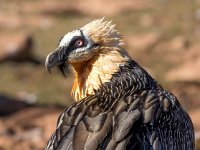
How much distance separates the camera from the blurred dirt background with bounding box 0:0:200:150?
1505cm

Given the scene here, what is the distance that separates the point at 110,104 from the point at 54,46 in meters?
19.5

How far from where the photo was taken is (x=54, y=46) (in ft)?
87.3

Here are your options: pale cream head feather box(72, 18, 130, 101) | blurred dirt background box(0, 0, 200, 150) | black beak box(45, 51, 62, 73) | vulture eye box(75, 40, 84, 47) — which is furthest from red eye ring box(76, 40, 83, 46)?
blurred dirt background box(0, 0, 200, 150)

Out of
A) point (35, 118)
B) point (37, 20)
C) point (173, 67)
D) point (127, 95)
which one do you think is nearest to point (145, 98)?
point (127, 95)

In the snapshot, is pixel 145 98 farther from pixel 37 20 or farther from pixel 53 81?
pixel 37 20

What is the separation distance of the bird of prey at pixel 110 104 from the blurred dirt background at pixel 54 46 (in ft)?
11.9

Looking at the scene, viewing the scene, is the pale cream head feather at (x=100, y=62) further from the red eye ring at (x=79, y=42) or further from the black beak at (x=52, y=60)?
the black beak at (x=52, y=60)

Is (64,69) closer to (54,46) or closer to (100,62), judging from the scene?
(100,62)

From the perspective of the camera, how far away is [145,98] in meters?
7.33

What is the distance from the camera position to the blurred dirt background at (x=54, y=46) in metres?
15.0

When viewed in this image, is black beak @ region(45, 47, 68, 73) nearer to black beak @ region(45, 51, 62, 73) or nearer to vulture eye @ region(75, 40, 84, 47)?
black beak @ region(45, 51, 62, 73)

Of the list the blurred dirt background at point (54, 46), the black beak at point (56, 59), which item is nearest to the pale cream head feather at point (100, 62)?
the black beak at point (56, 59)

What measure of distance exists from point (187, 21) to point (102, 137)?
2500cm

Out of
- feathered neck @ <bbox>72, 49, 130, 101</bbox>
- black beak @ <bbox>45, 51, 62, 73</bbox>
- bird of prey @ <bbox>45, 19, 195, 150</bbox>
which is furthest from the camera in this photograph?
feathered neck @ <bbox>72, 49, 130, 101</bbox>
